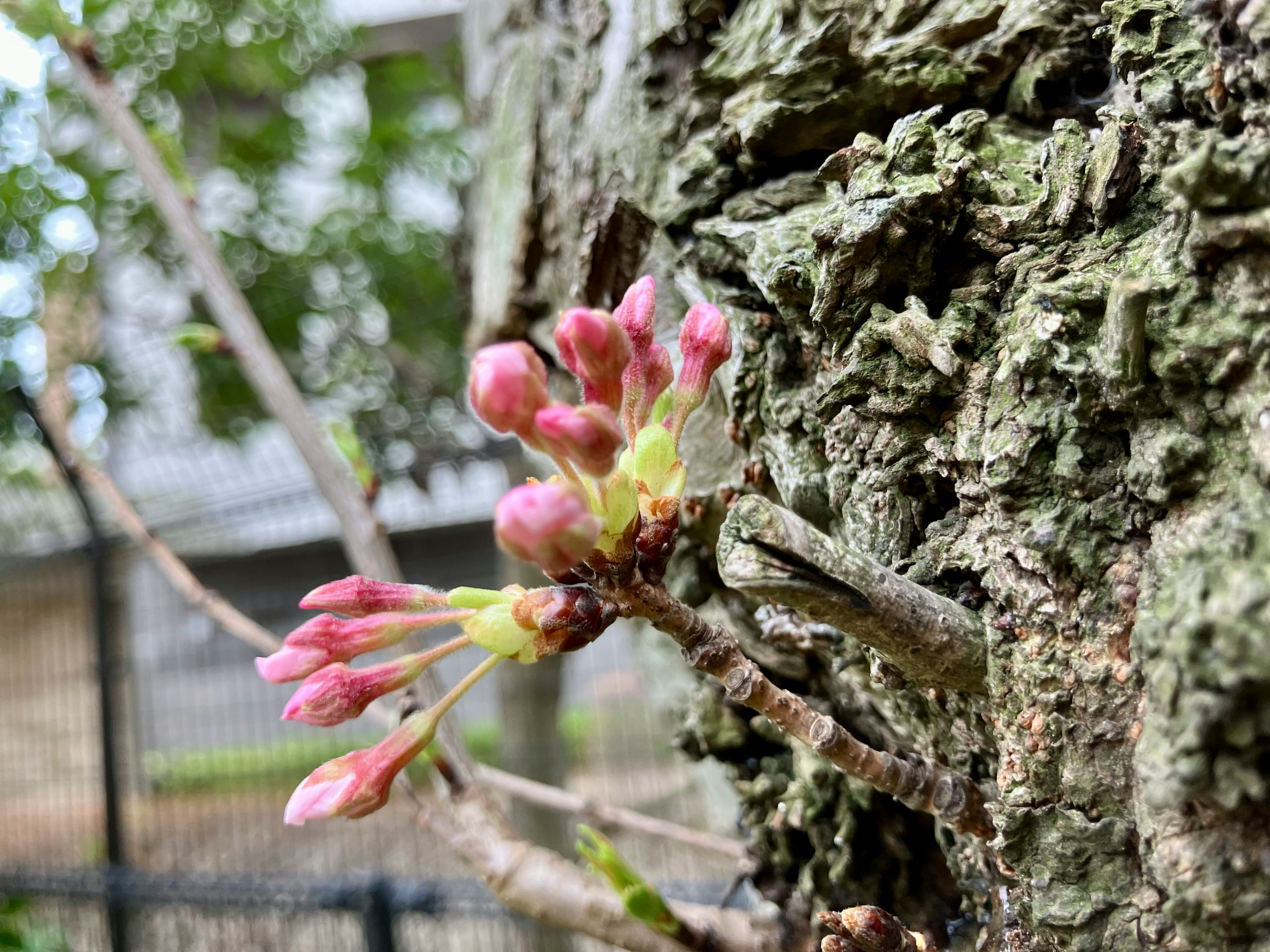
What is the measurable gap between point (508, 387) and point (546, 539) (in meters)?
0.09

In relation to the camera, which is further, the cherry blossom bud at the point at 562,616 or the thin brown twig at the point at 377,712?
the thin brown twig at the point at 377,712

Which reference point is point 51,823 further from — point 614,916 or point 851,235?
point 851,235

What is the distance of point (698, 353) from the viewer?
56 cm

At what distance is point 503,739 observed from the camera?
2.63 metres

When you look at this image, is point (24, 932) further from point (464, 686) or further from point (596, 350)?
point (596, 350)

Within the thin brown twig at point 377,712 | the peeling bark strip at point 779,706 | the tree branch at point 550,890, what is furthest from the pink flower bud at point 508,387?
the thin brown twig at point 377,712

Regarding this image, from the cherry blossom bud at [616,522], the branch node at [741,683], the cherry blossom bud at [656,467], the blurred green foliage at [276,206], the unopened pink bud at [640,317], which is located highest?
the blurred green foliage at [276,206]

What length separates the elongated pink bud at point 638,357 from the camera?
0.55 metres

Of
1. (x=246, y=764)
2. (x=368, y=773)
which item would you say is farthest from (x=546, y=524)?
(x=246, y=764)

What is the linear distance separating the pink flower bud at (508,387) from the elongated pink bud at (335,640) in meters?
0.13

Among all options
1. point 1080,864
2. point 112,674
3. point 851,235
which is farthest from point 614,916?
point 112,674

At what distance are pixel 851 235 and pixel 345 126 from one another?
3268 millimetres

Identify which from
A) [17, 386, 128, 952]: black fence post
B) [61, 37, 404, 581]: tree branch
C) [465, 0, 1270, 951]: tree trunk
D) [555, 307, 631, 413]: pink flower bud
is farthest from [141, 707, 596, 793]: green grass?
[555, 307, 631, 413]: pink flower bud

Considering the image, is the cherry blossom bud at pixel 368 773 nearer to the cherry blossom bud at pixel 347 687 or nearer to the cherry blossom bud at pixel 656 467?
the cherry blossom bud at pixel 347 687
